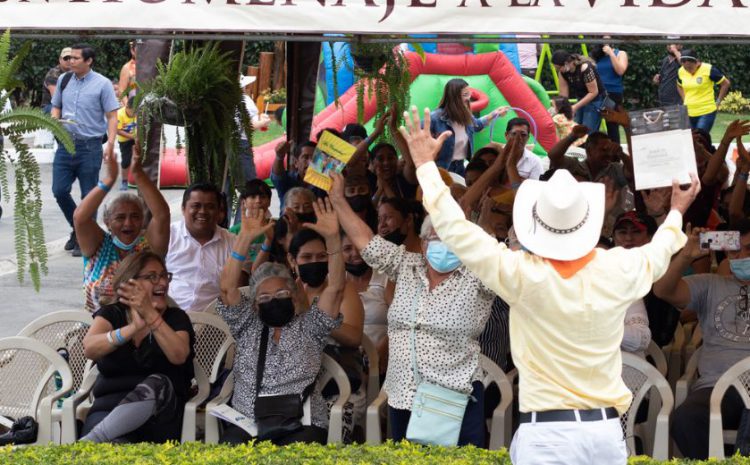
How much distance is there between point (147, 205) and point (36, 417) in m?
1.60

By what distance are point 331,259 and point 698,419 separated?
195cm

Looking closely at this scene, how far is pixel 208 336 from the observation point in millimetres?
6582

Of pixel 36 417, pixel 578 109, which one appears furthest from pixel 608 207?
pixel 578 109

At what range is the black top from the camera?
591 cm

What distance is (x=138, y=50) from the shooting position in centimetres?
827

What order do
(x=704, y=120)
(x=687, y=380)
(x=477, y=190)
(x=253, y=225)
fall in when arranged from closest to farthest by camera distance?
(x=687, y=380) < (x=253, y=225) < (x=477, y=190) < (x=704, y=120)

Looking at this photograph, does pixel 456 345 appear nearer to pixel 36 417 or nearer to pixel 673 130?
pixel 673 130

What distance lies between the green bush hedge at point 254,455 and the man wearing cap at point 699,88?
13.0 meters

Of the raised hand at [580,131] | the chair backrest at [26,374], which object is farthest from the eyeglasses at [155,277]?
the raised hand at [580,131]

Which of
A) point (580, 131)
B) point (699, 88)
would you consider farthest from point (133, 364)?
point (699, 88)

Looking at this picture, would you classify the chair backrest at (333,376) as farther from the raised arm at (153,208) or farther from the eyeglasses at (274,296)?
the raised arm at (153,208)

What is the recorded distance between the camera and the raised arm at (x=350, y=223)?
567cm

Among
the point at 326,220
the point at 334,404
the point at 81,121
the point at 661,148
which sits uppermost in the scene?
the point at 661,148

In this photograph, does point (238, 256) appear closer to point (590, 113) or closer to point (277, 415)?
point (277, 415)
